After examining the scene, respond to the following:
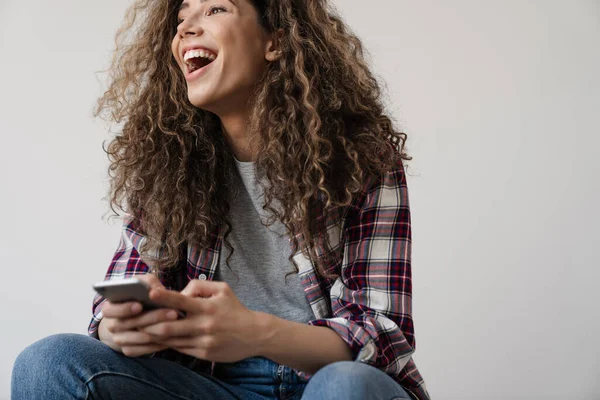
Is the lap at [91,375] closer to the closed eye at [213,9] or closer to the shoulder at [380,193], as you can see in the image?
the shoulder at [380,193]

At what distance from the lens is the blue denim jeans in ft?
3.85

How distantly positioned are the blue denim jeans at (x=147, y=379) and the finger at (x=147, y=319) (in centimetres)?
14

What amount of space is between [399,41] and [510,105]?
1.65 ft

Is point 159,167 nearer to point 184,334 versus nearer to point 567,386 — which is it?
point 184,334

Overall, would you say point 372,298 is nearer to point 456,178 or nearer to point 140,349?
point 140,349

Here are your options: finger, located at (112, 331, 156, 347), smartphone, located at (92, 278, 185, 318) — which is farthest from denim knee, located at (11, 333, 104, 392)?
smartphone, located at (92, 278, 185, 318)

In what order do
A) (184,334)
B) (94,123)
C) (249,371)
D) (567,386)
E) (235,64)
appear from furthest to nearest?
(94,123)
(567,386)
(235,64)
(249,371)
(184,334)

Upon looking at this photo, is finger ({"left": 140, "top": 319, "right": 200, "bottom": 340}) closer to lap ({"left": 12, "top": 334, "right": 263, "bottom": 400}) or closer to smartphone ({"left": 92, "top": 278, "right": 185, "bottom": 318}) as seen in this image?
smartphone ({"left": 92, "top": 278, "right": 185, "bottom": 318})

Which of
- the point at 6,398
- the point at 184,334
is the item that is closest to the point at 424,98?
the point at 184,334

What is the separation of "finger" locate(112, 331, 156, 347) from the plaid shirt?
28cm

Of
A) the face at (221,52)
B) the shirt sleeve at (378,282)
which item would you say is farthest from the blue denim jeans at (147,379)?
the face at (221,52)

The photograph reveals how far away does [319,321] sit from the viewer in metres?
1.37

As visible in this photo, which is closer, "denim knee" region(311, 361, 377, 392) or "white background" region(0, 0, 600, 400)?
"denim knee" region(311, 361, 377, 392)

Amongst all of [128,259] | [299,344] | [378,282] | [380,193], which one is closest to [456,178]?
[380,193]
